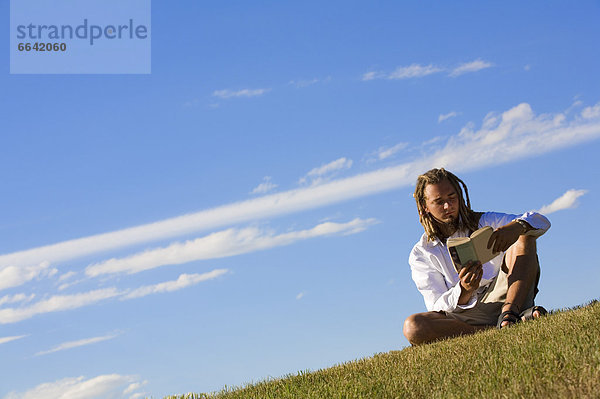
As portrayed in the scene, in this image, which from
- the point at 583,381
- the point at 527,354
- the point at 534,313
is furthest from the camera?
the point at 534,313

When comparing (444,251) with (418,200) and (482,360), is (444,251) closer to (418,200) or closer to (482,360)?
(418,200)

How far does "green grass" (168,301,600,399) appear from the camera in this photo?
4.80 metres

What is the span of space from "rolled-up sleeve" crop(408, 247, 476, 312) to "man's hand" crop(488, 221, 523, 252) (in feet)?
3.27

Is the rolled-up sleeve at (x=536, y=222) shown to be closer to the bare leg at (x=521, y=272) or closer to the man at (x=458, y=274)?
the man at (x=458, y=274)

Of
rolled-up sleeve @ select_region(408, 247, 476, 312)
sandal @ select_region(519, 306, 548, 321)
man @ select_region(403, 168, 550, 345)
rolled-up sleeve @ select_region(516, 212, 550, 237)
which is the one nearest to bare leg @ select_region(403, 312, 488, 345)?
man @ select_region(403, 168, 550, 345)

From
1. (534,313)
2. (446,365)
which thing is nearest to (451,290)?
(534,313)

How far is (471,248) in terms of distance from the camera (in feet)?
23.4

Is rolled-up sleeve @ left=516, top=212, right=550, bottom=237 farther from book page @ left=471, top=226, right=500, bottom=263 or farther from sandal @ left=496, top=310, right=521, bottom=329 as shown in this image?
sandal @ left=496, top=310, right=521, bottom=329

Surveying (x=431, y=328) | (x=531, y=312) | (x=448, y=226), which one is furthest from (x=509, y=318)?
(x=448, y=226)

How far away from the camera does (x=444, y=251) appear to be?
823 cm

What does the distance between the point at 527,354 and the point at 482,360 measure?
1.23ft

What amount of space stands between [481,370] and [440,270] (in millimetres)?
2851

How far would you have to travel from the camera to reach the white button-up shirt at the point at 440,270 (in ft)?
26.9

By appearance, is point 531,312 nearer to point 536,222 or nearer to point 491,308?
point 491,308
